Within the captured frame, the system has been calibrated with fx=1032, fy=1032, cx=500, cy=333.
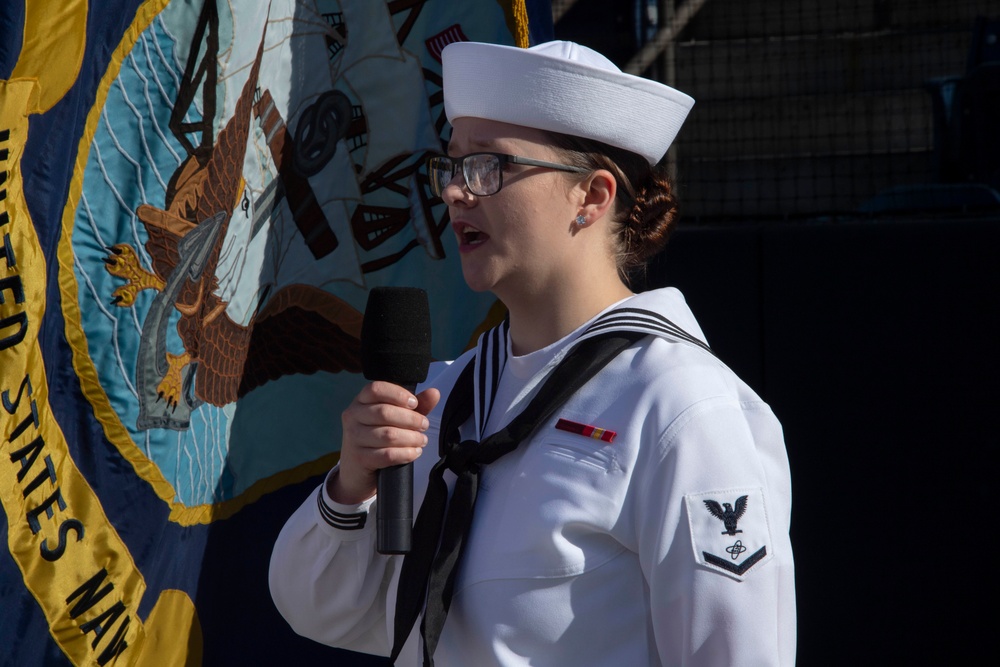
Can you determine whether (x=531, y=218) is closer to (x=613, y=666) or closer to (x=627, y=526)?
(x=627, y=526)

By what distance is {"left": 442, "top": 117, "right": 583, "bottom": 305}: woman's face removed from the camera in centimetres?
148

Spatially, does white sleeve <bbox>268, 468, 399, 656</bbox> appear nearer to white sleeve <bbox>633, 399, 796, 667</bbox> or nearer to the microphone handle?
the microphone handle

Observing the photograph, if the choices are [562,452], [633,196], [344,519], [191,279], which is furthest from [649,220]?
[191,279]

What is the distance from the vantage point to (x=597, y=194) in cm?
154

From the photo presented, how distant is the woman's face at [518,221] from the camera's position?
1482 millimetres

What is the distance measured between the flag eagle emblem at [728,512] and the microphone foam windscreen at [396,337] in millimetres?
424

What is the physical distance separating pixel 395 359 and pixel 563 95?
0.47m

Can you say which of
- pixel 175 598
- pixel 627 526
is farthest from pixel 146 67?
pixel 627 526

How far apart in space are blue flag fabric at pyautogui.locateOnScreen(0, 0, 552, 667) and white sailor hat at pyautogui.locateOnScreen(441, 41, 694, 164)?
1.88ft

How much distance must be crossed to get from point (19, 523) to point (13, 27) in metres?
0.72

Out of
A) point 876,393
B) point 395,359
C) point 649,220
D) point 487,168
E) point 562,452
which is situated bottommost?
point 876,393

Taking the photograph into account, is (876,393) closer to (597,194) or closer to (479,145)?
(597,194)

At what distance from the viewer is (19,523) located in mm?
1538

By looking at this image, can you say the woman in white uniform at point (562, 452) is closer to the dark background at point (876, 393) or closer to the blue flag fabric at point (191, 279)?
the blue flag fabric at point (191, 279)
